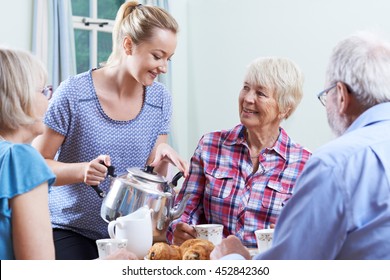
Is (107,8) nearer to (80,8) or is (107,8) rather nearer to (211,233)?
(80,8)

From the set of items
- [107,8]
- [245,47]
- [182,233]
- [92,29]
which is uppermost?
[107,8]

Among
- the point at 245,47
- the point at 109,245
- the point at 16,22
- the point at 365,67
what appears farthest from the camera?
the point at 245,47

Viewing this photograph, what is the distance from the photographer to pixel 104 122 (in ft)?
6.77

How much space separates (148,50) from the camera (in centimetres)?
205

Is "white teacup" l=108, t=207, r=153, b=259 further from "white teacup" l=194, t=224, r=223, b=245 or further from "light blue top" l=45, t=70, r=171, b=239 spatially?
"light blue top" l=45, t=70, r=171, b=239

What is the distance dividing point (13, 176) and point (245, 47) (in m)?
3.47

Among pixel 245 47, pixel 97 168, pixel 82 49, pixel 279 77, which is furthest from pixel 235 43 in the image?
pixel 97 168

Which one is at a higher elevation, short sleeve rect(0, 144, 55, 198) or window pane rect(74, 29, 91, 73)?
short sleeve rect(0, 144, 55, 198)

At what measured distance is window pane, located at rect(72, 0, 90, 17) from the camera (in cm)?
436

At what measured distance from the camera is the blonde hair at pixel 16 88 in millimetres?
1257

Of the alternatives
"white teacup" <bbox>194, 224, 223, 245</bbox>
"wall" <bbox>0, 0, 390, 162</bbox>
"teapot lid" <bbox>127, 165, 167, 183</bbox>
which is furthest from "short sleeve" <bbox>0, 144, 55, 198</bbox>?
"wall" <bbox>0, 0, 390, 162</bbox>

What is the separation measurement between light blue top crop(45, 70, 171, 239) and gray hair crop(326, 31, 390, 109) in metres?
1.00

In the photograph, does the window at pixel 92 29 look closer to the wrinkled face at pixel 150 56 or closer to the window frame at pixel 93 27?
the window frame at pixel 93 27
